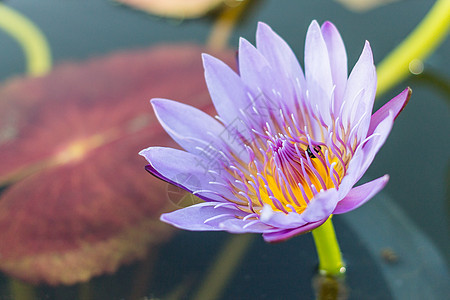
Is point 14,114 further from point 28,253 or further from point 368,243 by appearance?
point 368,243

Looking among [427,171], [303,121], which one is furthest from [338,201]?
[427,171]

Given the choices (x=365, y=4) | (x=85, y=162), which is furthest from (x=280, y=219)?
(x=365, y=4)

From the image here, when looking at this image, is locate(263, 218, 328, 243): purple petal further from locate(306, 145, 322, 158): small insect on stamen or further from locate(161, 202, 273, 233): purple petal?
locate(306, 145, 322, 158): small insect on stamen

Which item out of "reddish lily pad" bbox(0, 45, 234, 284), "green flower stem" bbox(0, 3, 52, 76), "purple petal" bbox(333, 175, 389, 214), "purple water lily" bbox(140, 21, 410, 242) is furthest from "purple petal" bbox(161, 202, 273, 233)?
"green flower stem" bbox(0, 3, 52, 76)

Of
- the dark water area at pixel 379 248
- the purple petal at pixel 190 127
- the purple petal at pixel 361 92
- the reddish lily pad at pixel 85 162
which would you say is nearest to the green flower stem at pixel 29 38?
the reddish lily pad at pixel 85 162

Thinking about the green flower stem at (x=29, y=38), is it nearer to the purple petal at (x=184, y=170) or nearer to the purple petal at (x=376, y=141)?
the purple petal at (x=184, y=170)
